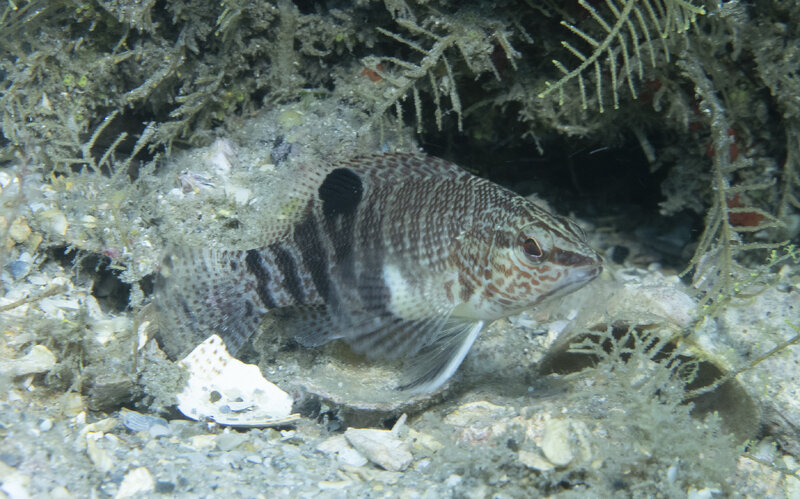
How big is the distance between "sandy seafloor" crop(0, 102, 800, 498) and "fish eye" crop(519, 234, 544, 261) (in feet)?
1.96

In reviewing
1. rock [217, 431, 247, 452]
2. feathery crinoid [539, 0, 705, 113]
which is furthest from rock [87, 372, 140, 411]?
feathery crinoid [539, 0, 705, 113]

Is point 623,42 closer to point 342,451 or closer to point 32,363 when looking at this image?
point 342,451

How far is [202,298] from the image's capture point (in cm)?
333

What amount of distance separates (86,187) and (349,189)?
81.1 inches

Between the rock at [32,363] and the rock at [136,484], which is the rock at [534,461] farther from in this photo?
the rock at [32,363]

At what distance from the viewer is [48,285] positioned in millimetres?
3504

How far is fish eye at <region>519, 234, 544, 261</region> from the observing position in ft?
9.62

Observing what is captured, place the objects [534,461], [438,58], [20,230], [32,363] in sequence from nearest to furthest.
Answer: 1. [534,461]
2. [32,363]
3. [20,230]
4. [438,58]

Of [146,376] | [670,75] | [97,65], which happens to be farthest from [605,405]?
[97,65]

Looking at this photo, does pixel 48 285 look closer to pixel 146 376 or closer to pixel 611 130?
pixel 146 376

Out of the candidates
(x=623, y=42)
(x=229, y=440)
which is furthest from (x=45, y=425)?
(x=623, y=42)

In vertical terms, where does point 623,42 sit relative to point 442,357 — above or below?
above

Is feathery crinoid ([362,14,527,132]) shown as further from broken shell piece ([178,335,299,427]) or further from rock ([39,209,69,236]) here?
rock ([39,209,69,236])

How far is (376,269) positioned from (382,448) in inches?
42.8
